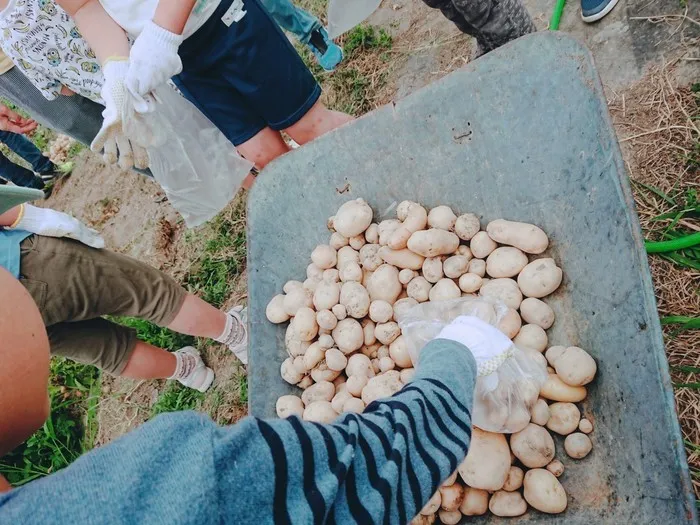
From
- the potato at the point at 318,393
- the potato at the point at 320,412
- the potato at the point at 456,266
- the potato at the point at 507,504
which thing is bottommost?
the potato at the point at 507,504

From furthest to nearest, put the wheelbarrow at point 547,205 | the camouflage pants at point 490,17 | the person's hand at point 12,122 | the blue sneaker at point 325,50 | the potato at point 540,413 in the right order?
1. the person's hand at point 12,122
2. the blue sneaker at point 325,50
3. the camouflage pants at point 490,17
4. the potato at point 540,413
5. the wheelbarrow at point 547,205

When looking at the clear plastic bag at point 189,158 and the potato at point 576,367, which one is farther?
the clear plastic bag at point 189,158

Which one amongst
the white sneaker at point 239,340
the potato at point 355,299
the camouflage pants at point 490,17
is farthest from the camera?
the white sneaker at point 239,340

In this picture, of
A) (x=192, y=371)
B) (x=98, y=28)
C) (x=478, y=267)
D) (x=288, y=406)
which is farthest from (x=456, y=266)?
(x=192, y=371)

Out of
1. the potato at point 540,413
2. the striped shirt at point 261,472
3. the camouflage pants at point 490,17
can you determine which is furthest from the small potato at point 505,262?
the camouflage pants at point 490,17

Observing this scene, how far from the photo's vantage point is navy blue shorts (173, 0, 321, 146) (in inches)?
63.8

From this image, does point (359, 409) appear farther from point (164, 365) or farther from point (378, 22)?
point (378, 22)

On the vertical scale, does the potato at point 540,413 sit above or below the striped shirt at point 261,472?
below

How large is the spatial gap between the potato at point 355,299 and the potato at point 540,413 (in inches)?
21.3

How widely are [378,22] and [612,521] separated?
2.80 metres

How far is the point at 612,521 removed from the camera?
1.03 meters

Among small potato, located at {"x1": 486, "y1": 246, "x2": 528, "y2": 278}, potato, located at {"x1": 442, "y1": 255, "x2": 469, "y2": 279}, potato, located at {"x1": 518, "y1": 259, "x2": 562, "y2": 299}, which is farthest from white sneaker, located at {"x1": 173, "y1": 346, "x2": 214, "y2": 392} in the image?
potato, located at {"x1": 518, "y1": 259, "x2": 562, "y2": 299}

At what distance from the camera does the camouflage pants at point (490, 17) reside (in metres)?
1.98

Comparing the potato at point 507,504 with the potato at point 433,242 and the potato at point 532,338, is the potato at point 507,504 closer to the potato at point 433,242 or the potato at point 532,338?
the potato at point 532,338
